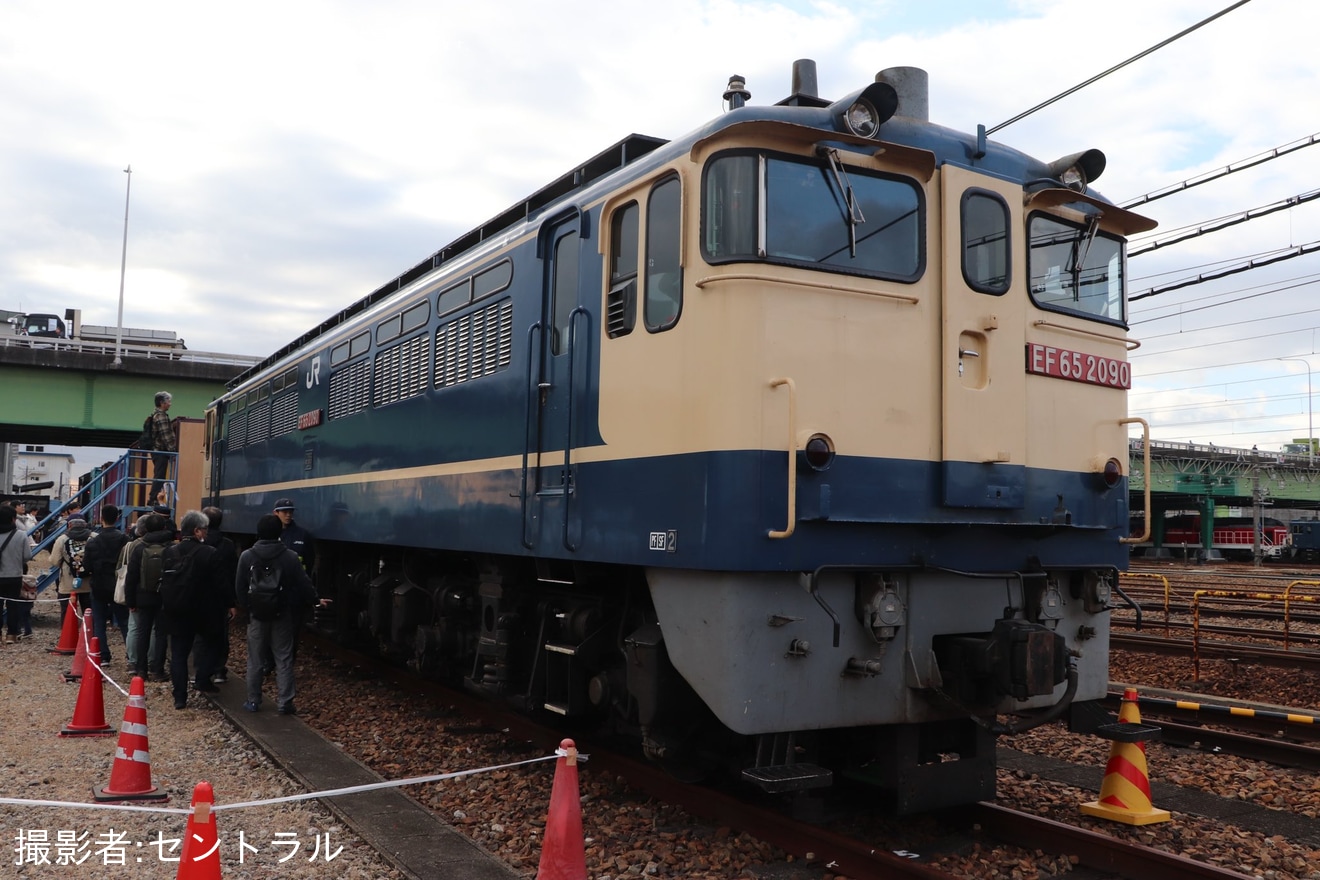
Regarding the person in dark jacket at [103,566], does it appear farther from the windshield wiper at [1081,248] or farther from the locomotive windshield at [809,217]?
the windshield wiper at [1081,248]

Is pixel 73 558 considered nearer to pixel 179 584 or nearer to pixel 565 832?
pixel 179 584

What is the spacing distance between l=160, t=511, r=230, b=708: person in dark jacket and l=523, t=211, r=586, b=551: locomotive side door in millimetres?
4764

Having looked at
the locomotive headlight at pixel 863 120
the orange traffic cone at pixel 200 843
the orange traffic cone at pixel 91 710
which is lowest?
the orange traffic cone at pixel 91 710

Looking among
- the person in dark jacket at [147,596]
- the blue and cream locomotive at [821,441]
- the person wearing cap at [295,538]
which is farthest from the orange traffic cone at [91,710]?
the blue and cream locomotive at [821,441]

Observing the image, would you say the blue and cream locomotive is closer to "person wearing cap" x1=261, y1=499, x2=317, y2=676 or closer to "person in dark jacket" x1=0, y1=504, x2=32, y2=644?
"person wearing cap" x1=261, y1=499, x2=317, y2=676

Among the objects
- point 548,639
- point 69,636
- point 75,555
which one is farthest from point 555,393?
point 75,555

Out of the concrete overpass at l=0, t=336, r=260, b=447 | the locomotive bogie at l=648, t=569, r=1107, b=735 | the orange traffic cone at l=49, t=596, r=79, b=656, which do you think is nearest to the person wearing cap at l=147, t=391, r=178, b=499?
the orange traffic cone at l=49, t=596, r=79, b=656

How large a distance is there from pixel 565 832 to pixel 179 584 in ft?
21.3

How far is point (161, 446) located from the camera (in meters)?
20.3

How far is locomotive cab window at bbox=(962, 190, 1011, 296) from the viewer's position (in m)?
6.17

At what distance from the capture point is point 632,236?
20.8 feet

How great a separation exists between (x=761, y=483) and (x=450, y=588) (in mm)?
4804

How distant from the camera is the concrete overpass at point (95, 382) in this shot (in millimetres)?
31781

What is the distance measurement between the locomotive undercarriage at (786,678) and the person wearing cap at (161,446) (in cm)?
1334
